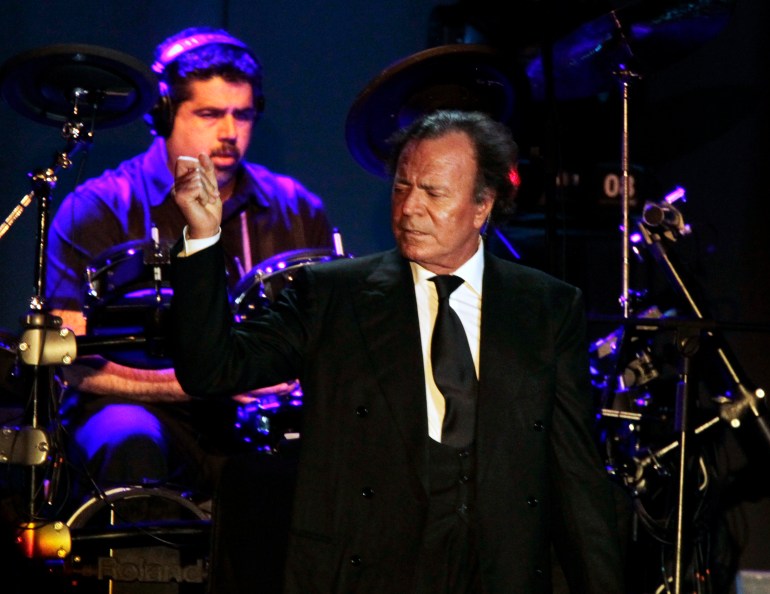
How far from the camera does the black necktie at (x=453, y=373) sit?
2662mm

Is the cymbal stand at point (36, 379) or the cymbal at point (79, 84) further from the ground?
the cymbal at point (79, 84)

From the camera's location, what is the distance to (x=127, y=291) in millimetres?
3336

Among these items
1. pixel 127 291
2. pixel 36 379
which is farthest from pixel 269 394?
pixel 36 379

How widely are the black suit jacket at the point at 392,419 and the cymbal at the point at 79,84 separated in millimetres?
929

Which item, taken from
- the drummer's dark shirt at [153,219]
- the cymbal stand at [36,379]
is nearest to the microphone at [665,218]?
the drummer's dark shirt at [153,219]

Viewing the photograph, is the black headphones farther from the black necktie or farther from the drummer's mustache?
the black necktie

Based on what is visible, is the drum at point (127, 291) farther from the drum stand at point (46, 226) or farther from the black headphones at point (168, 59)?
the black headphones at point (168, 59)

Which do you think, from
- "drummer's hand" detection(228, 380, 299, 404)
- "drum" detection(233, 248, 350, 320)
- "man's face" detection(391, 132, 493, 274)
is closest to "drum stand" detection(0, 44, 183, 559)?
"drum" detection(233, 248, 350, 320)

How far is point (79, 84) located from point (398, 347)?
1.35 m

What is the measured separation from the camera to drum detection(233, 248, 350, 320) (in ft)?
11.2

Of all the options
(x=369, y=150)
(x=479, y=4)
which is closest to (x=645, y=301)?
A: (x=369, y=150)

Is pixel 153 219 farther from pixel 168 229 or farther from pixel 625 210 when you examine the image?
pixel 625 210

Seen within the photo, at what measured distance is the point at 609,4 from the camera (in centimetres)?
513

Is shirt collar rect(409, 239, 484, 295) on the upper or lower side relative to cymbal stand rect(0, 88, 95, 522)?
upper
